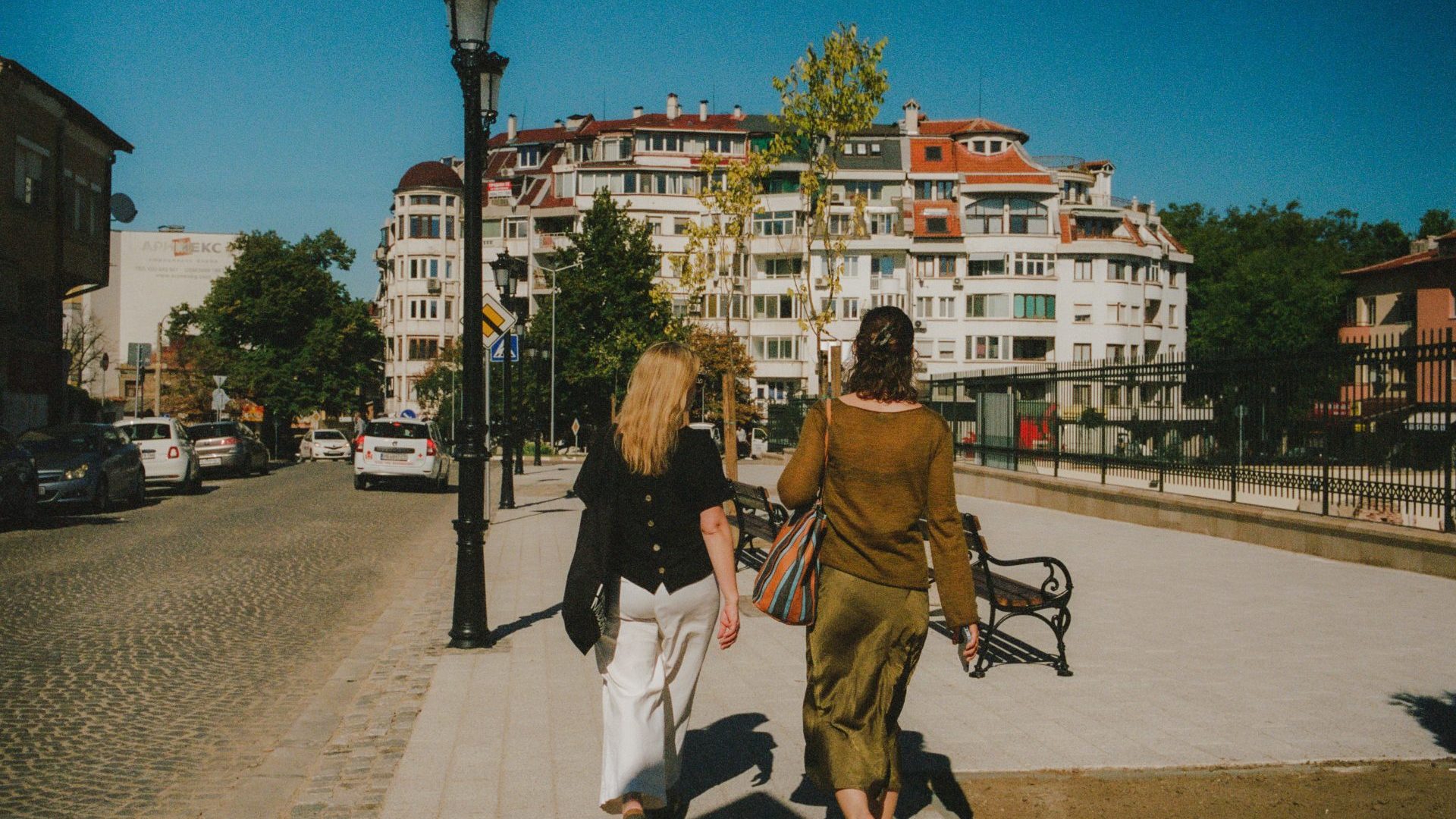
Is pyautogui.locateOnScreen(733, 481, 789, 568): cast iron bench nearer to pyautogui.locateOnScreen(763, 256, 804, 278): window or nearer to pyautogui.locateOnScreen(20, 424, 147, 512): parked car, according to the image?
pyautogui.locateOnScreen(20, 424, 147, 512): parked car

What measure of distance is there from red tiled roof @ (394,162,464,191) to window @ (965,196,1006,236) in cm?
4134

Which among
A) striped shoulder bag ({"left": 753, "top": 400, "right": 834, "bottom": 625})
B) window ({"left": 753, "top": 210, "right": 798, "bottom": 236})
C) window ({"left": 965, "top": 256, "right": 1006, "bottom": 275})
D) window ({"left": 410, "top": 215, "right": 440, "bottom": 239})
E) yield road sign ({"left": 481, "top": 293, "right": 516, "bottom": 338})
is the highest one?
window ({"left": 410, "top": 215, "right": 440, "bottom": 239})

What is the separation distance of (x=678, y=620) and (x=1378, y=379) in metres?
10.6

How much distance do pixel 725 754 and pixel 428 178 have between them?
99.3 metres

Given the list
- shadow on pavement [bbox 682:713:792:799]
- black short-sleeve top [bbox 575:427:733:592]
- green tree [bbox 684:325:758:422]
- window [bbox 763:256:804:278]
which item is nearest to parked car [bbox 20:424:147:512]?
shadow on pavement [bbox 682:713:792:799]

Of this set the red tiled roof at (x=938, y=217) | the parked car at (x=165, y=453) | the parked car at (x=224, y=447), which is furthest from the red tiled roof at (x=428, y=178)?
the parked car at (x=165, y=453)

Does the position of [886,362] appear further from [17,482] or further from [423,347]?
[423,347]

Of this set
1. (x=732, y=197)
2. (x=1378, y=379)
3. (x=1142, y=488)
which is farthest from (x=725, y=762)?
(x=1142, y=488)

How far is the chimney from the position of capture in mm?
88062

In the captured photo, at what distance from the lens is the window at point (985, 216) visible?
8062 centimetres

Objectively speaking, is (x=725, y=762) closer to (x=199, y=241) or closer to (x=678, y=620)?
(x=678, y=620)

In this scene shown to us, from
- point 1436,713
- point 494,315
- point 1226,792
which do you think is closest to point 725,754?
point 1226,792

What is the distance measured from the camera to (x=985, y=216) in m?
81.0

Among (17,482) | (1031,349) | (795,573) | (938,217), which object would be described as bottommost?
(17,482)
